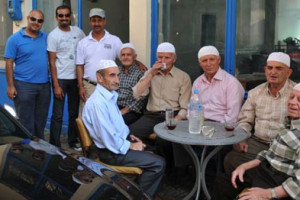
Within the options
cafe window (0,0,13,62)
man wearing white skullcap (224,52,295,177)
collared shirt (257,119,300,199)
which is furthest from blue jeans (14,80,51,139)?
collared shirt (257,119,300,199)

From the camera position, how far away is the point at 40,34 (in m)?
5.18

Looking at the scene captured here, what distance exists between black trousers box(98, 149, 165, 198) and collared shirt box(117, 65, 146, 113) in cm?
144

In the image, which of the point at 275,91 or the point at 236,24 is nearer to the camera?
the point at 275,91

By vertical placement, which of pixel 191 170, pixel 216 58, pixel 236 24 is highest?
pixel 236 24

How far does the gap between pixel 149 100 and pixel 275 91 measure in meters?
1.58

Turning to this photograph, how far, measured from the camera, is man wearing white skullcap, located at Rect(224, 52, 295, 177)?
3.62 meters

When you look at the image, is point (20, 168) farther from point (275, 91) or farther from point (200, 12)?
point (200, 12)

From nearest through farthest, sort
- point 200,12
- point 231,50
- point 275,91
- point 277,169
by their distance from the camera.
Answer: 1. point 277,169
2. point 275,91
3. point 231,50
4. point 200,12

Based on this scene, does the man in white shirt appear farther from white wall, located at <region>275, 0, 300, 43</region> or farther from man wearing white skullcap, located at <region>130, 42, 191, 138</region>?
white wall, located at <region>275, 0, 300, 43</region>

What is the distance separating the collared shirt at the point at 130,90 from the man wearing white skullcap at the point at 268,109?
4.81ft

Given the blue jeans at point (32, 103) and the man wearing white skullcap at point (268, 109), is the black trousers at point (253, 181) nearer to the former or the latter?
the man wearing white skullcap at point (268, 109)

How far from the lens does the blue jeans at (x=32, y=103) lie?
5035 millimetres

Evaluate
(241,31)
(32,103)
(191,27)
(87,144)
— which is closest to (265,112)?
(241,31)

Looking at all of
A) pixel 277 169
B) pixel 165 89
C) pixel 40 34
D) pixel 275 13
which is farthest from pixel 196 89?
pixel 40 34
